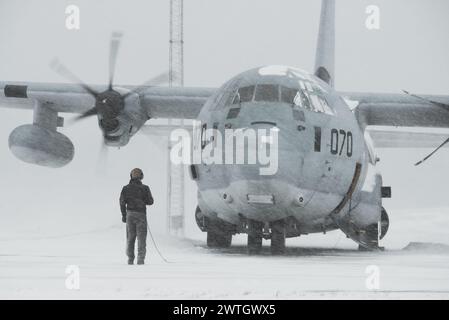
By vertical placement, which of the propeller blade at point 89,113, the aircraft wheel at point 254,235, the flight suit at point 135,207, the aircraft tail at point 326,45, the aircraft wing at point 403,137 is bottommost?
the aircraft wheel at point 254,235

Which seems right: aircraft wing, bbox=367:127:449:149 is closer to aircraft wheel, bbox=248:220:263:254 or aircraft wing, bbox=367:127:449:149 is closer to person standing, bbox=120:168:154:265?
aircraft wheel, bbox=248:220:263:254

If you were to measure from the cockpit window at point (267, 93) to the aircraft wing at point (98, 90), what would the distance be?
5602 millimetres

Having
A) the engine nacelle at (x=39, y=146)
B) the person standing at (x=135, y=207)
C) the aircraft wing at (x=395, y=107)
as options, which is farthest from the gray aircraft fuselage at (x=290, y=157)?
the engine nacelle at (x=39, y=146)

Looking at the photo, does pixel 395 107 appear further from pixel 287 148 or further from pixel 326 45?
pixel 287 148

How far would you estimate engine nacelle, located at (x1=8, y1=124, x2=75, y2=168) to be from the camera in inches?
643

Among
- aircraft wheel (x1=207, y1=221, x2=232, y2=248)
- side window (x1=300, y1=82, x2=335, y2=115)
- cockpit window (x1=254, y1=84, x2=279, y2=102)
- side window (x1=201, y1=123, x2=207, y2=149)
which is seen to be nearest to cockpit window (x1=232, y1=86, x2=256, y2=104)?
cockpit window (x1=254, y1=84, x2=279, y2=102)

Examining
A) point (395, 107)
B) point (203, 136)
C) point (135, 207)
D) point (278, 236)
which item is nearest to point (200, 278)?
point (135, 207)

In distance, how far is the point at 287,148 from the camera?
34.7 feet

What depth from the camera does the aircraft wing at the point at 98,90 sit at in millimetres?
17188

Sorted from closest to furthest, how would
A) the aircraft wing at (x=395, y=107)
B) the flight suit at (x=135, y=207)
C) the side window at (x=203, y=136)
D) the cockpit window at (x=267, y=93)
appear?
the flight suit at (x=135, y=207)
the cockpit window at (x=267, y=93)
the side window at (x=203, y=136)
the aircraft wing at (x=395, y=107)

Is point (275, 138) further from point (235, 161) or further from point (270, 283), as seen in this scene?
point (270, 283)

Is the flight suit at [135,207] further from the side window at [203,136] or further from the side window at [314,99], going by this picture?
the side window at [314,99]

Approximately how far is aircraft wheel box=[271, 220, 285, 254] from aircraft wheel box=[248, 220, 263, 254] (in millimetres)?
239

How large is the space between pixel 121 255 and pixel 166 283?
15.3ft
